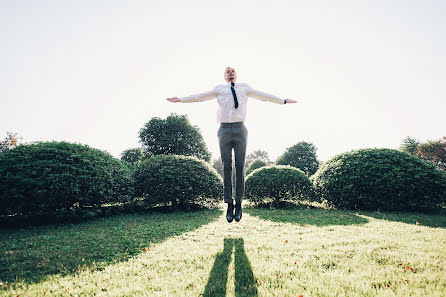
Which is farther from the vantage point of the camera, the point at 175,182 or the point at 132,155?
Result: the point at 132,155

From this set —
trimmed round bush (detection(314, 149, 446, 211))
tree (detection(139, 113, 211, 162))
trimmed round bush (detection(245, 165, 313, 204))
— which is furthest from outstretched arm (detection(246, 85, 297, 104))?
tree (detection(139, 113, 211, 162))

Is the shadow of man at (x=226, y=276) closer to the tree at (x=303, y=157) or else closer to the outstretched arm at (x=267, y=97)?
the outstretched arm at (x=267, y=97)

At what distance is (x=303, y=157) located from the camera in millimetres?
19469

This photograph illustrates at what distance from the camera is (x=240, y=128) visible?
4297 mm

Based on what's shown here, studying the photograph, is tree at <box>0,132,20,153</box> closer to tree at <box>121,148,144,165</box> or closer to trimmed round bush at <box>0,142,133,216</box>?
tree at <box>121,148,144,165</box>

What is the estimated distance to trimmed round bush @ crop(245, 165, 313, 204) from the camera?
10.2 meters

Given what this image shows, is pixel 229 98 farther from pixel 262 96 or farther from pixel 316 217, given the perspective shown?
pixel 316 217

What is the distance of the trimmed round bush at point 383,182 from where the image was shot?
794 centimetres

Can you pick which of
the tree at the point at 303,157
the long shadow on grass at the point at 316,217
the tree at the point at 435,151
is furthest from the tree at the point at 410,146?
the long shadow on grass at the point at 316,217

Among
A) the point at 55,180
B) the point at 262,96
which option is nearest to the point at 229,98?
the point at 262,96

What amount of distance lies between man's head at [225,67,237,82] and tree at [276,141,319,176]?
16.1 m

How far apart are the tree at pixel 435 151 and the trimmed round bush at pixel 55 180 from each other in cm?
2602

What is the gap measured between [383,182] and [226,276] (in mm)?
8314

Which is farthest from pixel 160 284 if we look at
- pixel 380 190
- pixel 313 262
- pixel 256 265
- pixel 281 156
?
pixel 281 156
